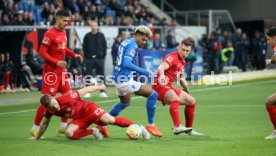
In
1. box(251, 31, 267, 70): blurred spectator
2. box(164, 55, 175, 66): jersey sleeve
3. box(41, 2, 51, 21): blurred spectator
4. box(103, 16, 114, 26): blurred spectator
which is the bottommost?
box(251, 31, 267, 70): blurred spectator

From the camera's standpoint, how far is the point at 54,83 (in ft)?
45.1

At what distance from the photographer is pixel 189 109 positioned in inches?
527

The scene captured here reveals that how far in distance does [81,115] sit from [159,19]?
2492cm

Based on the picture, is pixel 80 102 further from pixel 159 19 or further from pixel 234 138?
pixel 159 19

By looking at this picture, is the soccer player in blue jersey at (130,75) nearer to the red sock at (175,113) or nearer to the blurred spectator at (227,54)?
the red sock at (175,113)

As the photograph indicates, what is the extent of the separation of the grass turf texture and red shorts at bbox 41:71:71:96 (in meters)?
0.84

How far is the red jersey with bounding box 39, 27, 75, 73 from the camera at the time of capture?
13773 mm

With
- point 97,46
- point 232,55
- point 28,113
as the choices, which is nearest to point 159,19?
point 232,55

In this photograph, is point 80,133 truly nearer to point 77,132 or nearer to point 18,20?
point 77,132

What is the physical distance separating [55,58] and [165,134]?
2.54 m

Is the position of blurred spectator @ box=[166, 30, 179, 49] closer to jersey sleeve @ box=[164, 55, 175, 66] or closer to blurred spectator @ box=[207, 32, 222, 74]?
blurred spectator @ box=[207, 32, 222, 74]

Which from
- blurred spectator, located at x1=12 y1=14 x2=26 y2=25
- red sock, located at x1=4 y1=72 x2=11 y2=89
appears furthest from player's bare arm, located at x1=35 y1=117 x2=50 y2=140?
blurred spectator, located at x1=12 y1=14 x2=26 y2=25

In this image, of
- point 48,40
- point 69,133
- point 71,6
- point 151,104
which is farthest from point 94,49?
point 69,133

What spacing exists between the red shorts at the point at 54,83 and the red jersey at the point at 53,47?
0.12m
